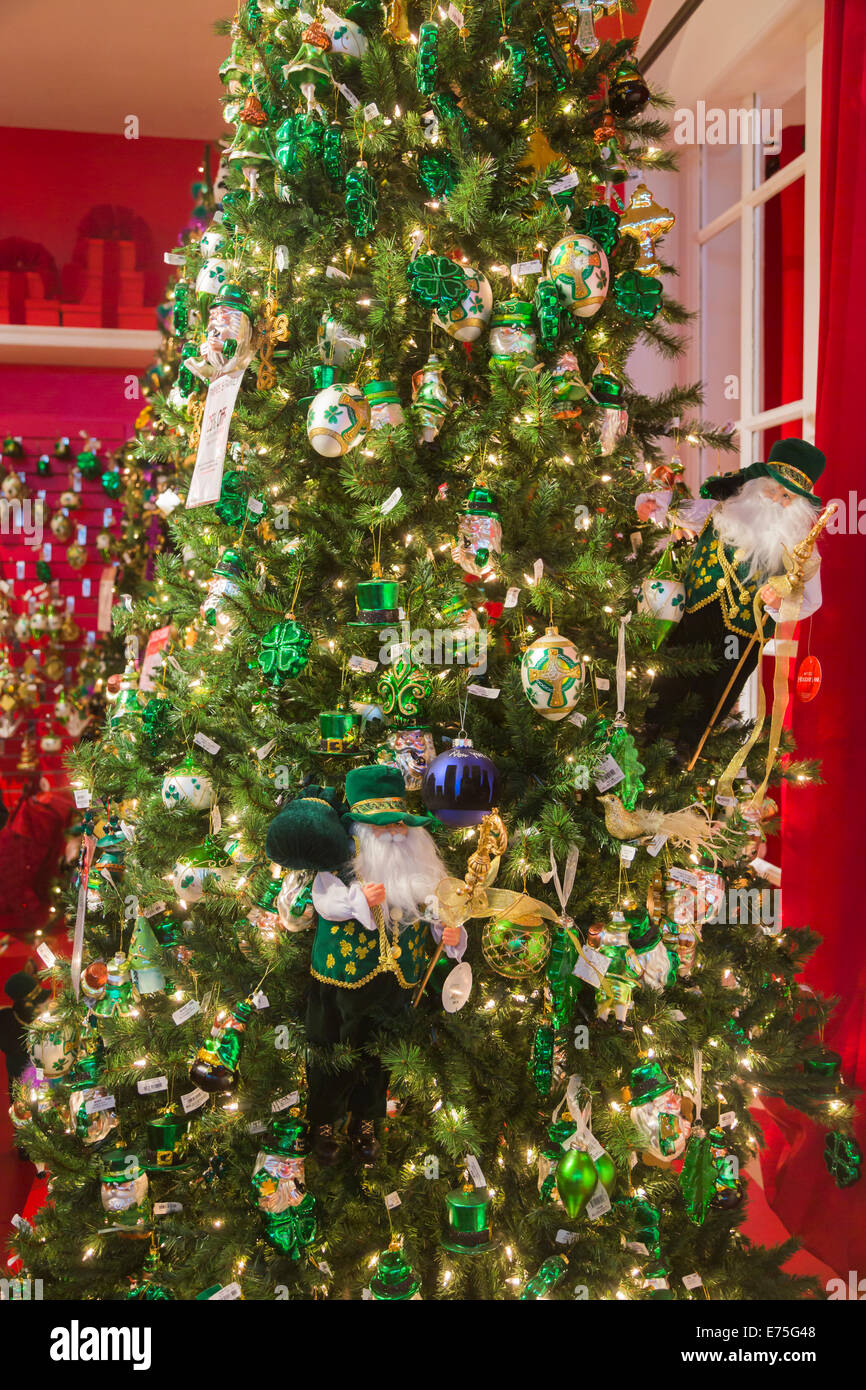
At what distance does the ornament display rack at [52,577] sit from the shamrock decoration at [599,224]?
2.74 m

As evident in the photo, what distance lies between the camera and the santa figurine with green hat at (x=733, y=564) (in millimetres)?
1487

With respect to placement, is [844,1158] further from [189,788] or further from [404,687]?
[189,788]

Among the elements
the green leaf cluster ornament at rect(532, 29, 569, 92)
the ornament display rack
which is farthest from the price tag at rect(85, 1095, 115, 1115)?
the ornament display rack

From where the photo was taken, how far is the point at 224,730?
1.61 meters

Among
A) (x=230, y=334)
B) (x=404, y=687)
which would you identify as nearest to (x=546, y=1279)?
(x=404, y=687)

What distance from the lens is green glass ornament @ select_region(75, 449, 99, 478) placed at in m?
3.68

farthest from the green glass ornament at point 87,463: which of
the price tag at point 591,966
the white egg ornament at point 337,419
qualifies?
the price tag at point 591,966

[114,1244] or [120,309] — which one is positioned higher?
[120,309]

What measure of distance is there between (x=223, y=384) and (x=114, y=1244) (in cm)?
162

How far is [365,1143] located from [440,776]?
692mm

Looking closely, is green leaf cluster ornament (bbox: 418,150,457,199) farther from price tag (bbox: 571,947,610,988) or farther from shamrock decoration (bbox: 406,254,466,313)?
price tag (bbox: 571,947,610,988)

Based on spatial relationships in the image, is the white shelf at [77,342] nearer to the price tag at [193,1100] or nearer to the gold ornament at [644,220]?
the gold ornament at [644,220]

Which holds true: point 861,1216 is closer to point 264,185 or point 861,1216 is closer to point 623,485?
point 623,485
